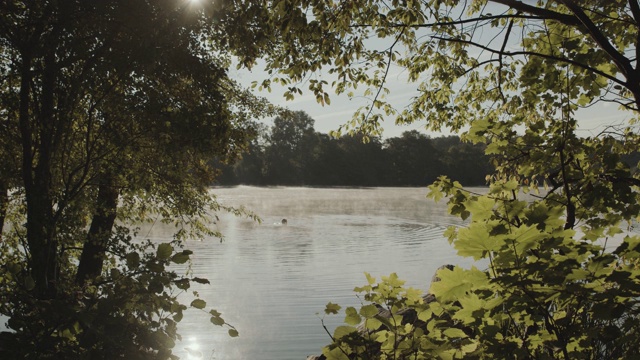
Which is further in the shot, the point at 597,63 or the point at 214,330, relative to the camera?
the point at 214,330

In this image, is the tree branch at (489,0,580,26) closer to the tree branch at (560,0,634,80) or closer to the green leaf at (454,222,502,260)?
the tree branch at (560,0,634,80)

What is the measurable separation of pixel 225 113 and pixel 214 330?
5741mm

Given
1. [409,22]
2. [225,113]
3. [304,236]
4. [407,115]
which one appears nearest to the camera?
[409,22]

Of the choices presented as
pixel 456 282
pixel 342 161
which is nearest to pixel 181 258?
pixel 456 282

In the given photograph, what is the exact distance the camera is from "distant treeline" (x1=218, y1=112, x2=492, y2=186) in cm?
10275

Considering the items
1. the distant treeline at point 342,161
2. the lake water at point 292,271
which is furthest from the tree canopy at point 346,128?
the distant treeline at point 342,161

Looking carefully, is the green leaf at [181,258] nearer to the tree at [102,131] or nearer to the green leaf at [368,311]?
the tree at [102,131]

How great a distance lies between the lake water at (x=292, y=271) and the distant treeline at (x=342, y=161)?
71.5 meters

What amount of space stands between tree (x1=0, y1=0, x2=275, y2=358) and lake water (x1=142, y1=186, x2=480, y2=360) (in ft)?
4.55

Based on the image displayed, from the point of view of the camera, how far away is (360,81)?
24.8 ft

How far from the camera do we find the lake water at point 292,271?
10.2 metres

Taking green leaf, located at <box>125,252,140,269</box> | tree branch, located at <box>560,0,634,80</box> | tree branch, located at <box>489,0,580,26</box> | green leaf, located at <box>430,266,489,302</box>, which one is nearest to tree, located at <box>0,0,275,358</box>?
green leaf, located at <box>125,252,140,269</box>

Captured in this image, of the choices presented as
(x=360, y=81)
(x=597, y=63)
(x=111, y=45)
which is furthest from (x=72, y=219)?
(x=597, y=63)

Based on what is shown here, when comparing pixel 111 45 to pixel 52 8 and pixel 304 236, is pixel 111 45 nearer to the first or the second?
pixel 52 8
